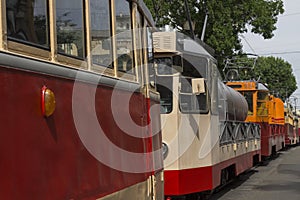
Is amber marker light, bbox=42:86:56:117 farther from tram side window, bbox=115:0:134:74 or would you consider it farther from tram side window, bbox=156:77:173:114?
tram side window, bbox=156:77:173:114

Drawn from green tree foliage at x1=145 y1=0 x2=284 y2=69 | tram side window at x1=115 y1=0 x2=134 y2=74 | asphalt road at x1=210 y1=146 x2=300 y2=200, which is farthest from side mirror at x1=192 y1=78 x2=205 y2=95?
green tree foliage at x1=145 y1=0 x2=284 y2=69

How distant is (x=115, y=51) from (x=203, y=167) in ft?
18.0

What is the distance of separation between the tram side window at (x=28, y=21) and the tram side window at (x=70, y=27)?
0.18 metres

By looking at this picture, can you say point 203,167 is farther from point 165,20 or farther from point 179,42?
point 165,20

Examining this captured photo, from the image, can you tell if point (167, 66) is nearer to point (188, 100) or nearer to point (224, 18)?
point (188, 100)

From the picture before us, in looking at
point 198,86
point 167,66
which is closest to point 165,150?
point 198,86

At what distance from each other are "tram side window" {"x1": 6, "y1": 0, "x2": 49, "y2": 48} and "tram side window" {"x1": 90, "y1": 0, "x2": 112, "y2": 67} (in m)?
0.83

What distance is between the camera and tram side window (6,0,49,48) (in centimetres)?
296

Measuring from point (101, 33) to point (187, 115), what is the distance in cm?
534

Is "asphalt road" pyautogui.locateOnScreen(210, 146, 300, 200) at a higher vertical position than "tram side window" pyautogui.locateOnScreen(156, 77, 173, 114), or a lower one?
lower

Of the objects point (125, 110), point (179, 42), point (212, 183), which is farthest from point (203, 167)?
point (125, 110)

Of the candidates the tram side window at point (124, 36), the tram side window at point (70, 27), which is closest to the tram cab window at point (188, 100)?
the tram side window at point (124, 36)

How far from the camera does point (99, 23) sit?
440 centimetres

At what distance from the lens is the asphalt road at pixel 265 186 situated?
1312 cm
